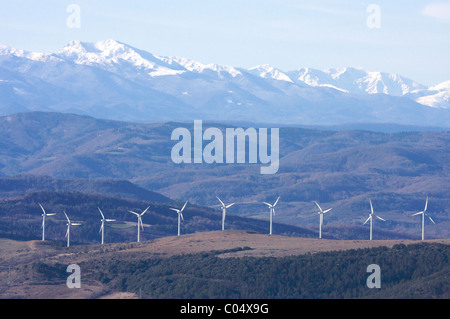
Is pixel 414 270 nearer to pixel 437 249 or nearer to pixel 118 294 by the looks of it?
pixel 437 249

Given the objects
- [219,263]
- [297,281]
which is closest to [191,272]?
[219,263]

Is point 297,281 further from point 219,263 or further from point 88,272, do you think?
point 88,272

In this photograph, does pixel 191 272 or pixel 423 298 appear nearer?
pixel 423 298
